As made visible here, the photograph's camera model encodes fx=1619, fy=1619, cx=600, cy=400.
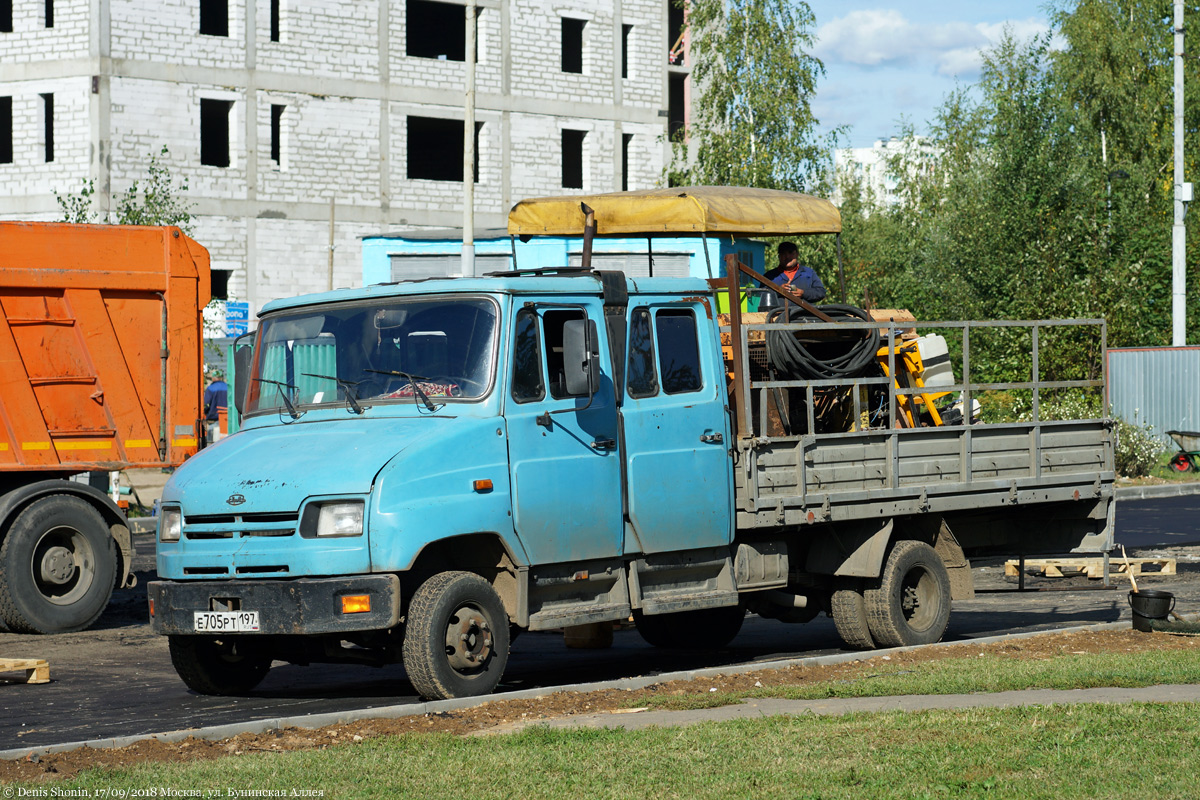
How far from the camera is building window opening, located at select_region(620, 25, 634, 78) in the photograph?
48.1 metres

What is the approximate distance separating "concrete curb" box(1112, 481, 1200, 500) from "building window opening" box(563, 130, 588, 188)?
75.0 feet

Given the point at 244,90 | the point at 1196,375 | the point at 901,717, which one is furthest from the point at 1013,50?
the point at 901,717

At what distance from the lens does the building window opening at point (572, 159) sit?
1889 inches

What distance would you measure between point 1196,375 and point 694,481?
26.3 m

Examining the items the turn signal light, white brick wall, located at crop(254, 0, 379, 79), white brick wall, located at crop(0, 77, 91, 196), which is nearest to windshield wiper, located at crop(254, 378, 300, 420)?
the turn signal light

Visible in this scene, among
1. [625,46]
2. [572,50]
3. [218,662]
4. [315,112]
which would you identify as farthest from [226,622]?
[572,50]

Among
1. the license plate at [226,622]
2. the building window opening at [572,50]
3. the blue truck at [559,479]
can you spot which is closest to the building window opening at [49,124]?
the building window opening at [572,50]

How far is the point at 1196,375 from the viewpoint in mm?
Answer: 33750

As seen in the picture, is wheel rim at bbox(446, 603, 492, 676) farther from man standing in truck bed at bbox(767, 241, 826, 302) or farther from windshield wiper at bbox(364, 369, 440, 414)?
man standing in truck bed at bbox(767, 241, 826, 302)

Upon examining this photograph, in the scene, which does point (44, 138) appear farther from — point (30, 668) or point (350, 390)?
point (350, 390)

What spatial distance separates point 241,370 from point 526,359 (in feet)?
6.78

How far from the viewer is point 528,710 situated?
8570mm

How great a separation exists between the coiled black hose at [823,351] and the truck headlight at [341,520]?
3703mm

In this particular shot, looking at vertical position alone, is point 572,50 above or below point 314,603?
above
